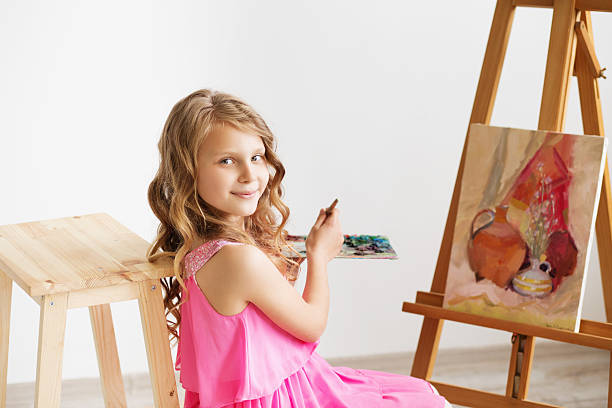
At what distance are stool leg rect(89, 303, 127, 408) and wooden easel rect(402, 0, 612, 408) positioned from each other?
2.53ft

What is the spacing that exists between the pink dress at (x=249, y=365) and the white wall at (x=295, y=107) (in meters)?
1.16

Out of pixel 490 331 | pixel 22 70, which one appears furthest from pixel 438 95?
pixel 22 70

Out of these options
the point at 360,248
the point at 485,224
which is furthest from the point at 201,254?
the point at 485,224

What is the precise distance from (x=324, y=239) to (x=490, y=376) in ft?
5.14

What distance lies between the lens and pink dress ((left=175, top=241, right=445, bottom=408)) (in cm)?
148

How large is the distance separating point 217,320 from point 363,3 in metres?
1.58

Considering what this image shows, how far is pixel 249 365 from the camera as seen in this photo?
147 cm

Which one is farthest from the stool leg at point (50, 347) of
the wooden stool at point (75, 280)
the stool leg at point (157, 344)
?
the stool leg at point (157, 344)

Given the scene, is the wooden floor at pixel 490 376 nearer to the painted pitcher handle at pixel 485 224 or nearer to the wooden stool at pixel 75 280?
the wooden stool at pixel 75 280

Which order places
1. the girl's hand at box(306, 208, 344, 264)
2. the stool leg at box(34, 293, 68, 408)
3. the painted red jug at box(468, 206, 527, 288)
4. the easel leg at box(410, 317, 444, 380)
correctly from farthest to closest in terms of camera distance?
1. the easel leg at box(410, 317, 444, 380)
2. the painted red jug at box(468, 206, 527, 288)
3. the girl's hand at box(306, 208, 344, 264)
4. the stool leg at box(34, 293, 68, 408)

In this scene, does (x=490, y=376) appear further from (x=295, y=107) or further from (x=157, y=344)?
(x=157, y=344)

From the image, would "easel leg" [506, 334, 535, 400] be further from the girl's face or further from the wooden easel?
the girl's face

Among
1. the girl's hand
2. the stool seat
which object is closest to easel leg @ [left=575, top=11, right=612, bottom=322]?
the girl's hand

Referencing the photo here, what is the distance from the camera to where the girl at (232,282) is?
4.83ft
